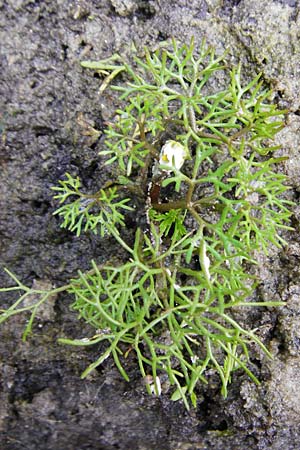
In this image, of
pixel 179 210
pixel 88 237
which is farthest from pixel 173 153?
pixel 88 237

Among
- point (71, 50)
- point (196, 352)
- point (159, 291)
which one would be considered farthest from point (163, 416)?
point (71, 50)

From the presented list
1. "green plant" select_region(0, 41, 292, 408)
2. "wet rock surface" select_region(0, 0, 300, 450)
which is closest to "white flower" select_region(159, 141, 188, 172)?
"green plant" select_region(0, 41, 292, 408)

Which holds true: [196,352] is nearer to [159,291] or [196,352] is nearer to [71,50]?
[159,291]

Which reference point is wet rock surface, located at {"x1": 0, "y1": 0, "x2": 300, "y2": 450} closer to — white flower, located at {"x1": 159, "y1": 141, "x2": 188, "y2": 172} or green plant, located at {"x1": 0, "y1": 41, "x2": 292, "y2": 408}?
green plant, located at {"x1": 0, "y1": 41, "x2": 292, "y2": 408}

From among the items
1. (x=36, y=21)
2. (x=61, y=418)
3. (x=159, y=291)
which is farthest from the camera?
(x=61, y=418)

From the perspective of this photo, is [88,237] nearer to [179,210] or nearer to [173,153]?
[179,210]
